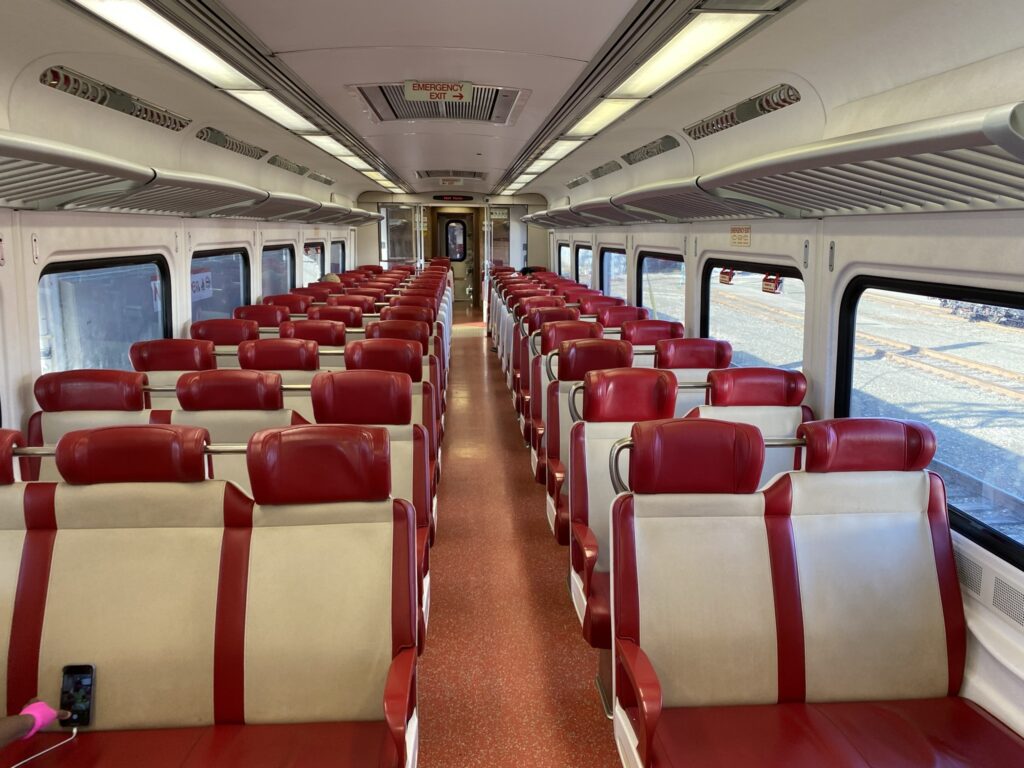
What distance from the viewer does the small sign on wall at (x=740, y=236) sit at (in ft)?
19.9

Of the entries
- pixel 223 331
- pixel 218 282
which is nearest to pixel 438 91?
pixel 223 331

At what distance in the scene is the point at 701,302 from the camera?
759 centimetres

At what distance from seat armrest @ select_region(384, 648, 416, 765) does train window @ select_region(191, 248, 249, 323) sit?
6395 millimetres

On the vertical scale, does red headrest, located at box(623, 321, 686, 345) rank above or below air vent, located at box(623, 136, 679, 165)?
below

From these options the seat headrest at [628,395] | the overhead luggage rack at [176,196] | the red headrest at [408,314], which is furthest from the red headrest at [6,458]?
the red headrest at [408,314]

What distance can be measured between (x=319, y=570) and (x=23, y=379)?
315cm

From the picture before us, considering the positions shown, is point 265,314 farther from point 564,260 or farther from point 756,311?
point 564,260

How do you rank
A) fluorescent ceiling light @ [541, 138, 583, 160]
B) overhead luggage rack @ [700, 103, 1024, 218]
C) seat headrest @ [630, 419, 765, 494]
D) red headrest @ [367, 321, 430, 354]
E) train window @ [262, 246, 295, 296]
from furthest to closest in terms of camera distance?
train window @ [262, 246, 295, 296]
fluorescent ceiling light @ [541, 138, 583, 160]
red headrest @ [367, 321, 430, 354]
seat headrest @ [630, 419, 765, 494]
overhead luggage rack @ [700, 103, 1024, 218]

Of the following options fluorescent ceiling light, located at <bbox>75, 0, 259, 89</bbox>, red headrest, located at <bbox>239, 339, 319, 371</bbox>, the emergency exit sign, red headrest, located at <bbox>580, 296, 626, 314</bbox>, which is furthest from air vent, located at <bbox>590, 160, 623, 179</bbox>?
fluorescent ceiling light, located at <bbox>75, 0, 259, 89</bbox>

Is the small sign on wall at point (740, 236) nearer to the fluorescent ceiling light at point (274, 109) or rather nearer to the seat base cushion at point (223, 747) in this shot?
the fluorescent ceiling light at point (274, 109)

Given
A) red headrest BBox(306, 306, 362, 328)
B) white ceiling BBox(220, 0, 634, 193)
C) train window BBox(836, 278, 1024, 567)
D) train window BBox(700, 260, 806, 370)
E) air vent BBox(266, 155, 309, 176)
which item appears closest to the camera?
train window BBox(836, 278, 1024, 567)

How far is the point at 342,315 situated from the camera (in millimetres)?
7941

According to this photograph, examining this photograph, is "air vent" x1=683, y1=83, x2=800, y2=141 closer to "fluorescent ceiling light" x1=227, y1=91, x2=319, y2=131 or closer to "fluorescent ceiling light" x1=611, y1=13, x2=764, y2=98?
"fluorescent ceiling light" x1=611, y1=13, x2=764, y2=98

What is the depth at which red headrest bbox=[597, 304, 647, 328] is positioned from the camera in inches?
322
